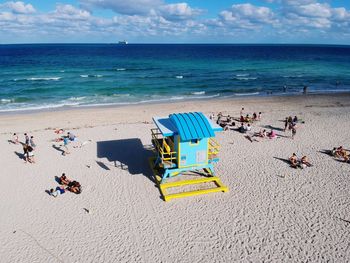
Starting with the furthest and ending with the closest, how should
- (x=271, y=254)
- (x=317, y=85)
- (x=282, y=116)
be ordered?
(x=317, y=85)
(x=282, y=116)
(x=271, y=254)

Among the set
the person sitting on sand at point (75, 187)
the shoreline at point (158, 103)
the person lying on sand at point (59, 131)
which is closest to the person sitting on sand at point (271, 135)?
the person sitting on sand at point (75, 187)

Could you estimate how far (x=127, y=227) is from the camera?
1090 centimetres

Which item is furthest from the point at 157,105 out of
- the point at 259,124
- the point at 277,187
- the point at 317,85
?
the point at 317,85

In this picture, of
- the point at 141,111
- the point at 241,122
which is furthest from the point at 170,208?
the point at 141,111

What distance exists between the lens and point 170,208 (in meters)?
11.9

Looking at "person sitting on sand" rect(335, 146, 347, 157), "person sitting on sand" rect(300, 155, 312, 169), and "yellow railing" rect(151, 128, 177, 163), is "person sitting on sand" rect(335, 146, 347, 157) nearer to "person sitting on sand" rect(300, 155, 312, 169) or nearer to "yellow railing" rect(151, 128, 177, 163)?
"person sitting on sand" rect(300, 155, 312, 169)

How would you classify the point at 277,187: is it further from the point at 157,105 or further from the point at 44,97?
the point at 44,97

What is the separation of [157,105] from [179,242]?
21544mm

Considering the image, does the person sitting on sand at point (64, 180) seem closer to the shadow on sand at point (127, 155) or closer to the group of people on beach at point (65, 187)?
the group of people on beach at point (65, 187)

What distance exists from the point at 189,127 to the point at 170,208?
3.33 m

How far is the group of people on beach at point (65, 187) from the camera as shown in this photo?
12.7 m

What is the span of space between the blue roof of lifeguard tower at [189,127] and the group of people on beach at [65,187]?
4423mm

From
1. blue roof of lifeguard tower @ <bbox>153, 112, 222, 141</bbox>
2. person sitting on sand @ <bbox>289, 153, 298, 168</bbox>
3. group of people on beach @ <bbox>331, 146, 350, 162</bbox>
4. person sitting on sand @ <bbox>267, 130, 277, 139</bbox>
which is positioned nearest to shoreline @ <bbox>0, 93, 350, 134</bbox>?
person sitting on sand @ <bbox>267, 130, 277, 139</bbox>

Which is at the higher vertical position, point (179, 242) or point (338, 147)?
point (338, 147)
